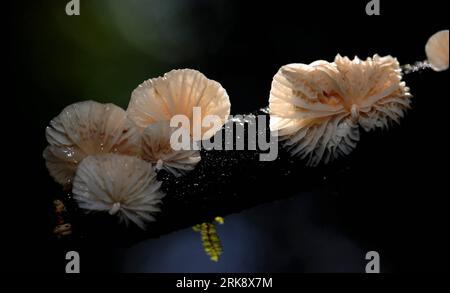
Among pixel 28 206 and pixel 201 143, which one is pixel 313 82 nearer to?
pixel 201 143

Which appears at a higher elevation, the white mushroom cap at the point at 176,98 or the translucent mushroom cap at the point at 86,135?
the white mushroom cap at the point at 176,98

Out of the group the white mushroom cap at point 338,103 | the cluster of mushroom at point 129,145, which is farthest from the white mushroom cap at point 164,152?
the white mushroom cap at point 338,103

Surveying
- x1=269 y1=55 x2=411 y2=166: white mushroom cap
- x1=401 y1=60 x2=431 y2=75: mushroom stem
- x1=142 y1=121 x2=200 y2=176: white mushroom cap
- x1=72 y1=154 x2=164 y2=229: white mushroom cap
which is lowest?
x1=72 y1=154 x2=164 y2=229: white mushroom cap

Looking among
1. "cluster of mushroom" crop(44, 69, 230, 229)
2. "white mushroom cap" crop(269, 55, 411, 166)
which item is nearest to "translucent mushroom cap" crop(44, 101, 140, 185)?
"cluster of mushroom" crop(44, 69, 230, 229)

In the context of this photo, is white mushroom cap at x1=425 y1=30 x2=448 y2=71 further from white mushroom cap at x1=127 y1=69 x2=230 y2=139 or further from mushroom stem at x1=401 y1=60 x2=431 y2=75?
white mushroom cap at x1=127 y1=69 x2=230 y2=139

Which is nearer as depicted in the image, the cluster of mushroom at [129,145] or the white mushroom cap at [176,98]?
the cluster of mushroom at [129,145]

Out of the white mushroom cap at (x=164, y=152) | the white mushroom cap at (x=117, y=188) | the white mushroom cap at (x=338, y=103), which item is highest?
the white mushroom cap at (x=338, y=103)

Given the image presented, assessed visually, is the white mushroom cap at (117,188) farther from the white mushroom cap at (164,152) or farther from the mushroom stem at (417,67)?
the mushroom stem at (417,67)
